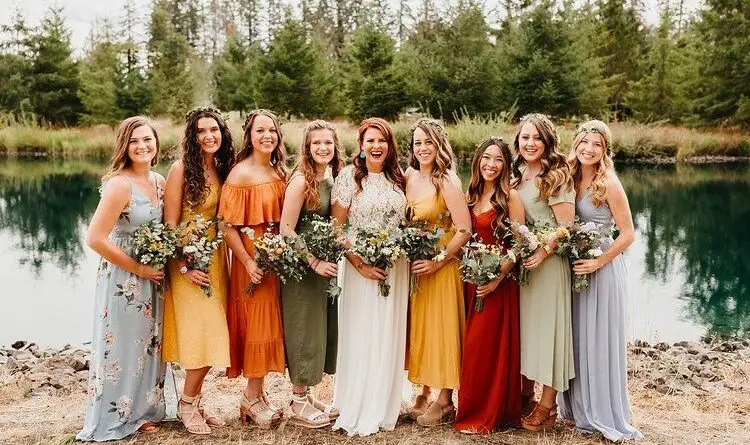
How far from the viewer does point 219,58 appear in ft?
147

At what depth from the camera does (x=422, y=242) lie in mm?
4746

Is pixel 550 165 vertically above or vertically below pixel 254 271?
above

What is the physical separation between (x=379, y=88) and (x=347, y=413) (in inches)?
1192

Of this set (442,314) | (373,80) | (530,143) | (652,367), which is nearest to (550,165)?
(530,143)

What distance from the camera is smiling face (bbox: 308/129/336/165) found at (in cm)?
484

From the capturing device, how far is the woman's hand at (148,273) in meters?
4.54

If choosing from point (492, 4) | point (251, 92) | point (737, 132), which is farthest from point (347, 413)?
point (492, 4)

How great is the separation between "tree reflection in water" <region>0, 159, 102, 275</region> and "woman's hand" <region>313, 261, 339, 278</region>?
37.3ft

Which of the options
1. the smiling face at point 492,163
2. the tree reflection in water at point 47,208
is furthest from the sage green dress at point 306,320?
the tree reflection in water at point 47,208

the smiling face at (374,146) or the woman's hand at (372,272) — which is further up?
the smiling face at (374,146)

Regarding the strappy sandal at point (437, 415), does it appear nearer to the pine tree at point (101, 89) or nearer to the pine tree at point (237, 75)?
the pine tree at point (237, 75)

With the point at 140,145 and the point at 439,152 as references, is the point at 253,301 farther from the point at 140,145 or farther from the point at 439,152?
the point at 439,152

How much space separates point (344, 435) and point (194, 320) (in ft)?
4.37

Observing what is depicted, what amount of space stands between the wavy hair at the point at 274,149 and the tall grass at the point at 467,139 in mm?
19229
